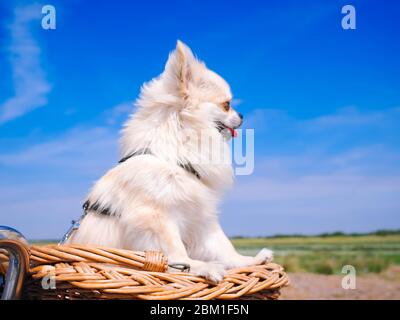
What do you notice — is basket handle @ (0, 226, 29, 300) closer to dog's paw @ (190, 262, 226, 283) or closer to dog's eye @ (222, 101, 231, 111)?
dog's paw @ (190, 262, 226, 283)

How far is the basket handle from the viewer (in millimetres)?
1386

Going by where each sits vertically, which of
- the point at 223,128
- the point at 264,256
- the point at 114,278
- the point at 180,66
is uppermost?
the point at 180,66

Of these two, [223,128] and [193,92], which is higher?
[193,92]

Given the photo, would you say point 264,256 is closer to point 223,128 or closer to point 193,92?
point 223,128

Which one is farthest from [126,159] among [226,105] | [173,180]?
[226,105]

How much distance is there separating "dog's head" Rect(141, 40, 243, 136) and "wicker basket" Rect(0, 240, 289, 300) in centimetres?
74

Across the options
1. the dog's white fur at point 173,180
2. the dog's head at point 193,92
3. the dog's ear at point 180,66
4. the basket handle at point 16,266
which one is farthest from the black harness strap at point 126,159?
the basket handle at point 16,266

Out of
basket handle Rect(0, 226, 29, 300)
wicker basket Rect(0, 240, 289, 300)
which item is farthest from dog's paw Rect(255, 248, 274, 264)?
basket handle Rect(0, 226, 29, 300)

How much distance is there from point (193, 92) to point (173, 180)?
0.46m

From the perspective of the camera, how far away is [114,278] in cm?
139
